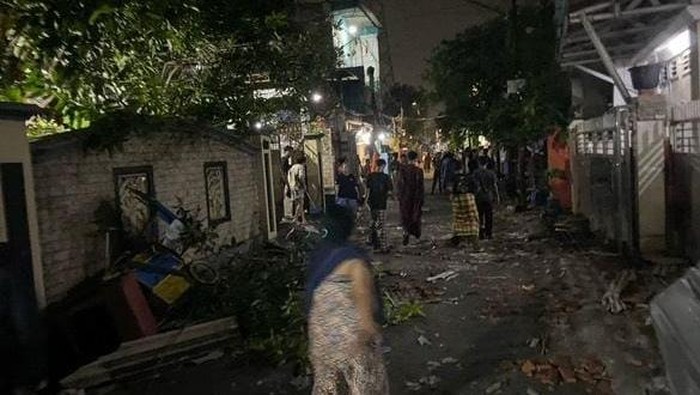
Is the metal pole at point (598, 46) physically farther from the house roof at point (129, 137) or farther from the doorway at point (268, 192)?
the doorway at point (268, 192)

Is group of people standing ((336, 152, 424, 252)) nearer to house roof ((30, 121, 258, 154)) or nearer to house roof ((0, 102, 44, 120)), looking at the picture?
house roof ((30, 121, 258, 154))

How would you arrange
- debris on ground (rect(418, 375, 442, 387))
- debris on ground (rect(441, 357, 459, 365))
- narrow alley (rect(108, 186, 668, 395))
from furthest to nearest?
debris on ground (rect(441, 357, 459, 365)) < debris on ground (rect(418, 375, 442, 387)) < narrow alley (rect(108, 186, 668, 395))

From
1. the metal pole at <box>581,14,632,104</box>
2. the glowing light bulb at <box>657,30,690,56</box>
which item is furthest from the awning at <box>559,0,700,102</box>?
the glowing light bulb at <box>657,30,690,56</box>

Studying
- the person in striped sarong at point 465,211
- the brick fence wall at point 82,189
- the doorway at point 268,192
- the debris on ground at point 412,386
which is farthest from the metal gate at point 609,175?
the brick fence wall at point 82,189

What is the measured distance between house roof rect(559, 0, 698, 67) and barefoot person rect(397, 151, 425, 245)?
12.7ft

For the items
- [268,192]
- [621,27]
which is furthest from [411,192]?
[621,27]

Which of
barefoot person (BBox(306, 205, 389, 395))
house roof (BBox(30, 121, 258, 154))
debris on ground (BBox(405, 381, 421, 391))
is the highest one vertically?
house roof (BBox(30, 121, 258, 154))

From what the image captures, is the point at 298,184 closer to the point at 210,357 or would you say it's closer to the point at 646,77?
the point at 646,77

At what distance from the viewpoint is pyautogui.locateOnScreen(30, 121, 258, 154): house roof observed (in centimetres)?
711

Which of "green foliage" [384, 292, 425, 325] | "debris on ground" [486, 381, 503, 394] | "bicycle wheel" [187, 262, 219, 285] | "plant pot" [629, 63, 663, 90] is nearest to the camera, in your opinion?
"debris on ground" [486, 381, 503, 394]

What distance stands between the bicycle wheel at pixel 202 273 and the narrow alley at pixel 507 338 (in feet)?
5.15

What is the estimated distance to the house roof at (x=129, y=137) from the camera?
23.3 ft

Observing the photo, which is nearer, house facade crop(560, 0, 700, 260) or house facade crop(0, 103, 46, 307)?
house facade crop(0, 103, 46, 307)

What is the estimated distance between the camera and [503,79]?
25.0 metres
